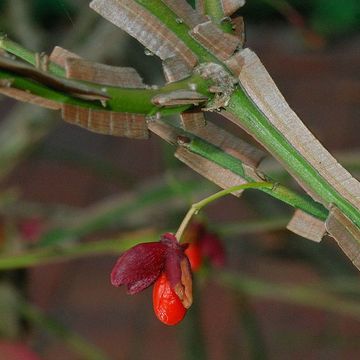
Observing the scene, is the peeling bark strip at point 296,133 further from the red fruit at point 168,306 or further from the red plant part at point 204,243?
the red plant part at point 204,243

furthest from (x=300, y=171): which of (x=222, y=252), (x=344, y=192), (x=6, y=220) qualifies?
(x=6, y=220)

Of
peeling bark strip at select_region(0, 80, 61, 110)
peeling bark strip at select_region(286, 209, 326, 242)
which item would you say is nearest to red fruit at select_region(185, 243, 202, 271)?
peeling bark strip at select_region(286, 209, 326, 242)

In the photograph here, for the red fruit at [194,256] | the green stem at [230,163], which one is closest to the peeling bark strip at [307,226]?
the green stem at [230,163]

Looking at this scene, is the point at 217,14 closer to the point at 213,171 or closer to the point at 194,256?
the point at 213,171

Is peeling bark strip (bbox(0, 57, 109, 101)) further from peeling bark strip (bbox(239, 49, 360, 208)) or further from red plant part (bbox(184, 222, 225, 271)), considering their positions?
red plant part (bbox(184, 222, 225, 271))

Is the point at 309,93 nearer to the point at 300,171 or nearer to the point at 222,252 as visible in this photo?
the point at 222,252

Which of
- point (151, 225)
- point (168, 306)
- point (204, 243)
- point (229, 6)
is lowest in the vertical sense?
point (151, 225)

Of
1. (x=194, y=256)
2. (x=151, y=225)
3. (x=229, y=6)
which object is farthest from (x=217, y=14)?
(x=151, y=225)
